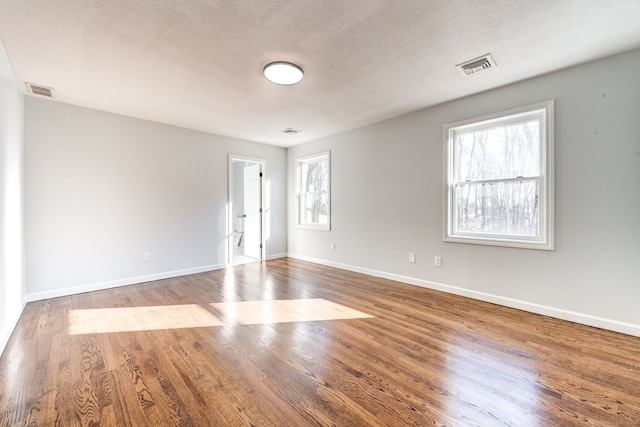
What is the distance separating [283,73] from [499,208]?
111 inches

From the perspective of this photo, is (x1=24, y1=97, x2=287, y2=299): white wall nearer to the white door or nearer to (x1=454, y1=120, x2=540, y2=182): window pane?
the white door

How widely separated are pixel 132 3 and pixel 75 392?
2.49 metres

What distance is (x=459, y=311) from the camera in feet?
9.58

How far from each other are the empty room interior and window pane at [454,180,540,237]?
2cm

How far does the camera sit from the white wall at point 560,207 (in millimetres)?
2396

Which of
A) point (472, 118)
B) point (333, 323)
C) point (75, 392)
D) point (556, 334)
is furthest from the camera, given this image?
point (472, 118)

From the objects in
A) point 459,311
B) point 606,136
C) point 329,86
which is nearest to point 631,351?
point 459,311

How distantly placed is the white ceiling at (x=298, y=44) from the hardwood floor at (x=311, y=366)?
2.46 meters

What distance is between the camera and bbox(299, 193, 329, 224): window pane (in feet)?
17.6

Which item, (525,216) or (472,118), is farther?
(472,118)

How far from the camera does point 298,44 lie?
2236 millimetres

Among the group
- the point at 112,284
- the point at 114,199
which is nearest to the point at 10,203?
the point at 114,199

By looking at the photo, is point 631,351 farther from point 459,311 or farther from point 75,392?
point 75,392

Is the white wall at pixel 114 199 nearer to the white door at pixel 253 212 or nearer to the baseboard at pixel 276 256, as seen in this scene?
the white door at pixel 253 212
